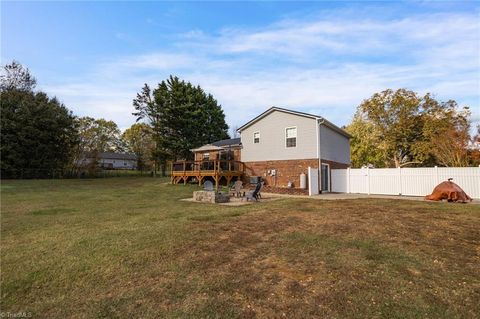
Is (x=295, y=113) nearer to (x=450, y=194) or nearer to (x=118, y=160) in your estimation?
(x=450, y=194)

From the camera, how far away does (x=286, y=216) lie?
8656 millimetres

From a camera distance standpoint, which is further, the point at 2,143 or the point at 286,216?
the point at 2,143

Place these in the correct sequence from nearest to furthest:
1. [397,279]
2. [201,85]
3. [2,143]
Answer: [397,279] < [2,143] < [201,85]

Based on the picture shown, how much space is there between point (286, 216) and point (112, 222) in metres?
5.19

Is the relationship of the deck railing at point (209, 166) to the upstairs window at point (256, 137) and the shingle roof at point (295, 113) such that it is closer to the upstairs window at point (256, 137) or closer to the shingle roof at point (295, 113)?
the upstairs window at point (256, 137)

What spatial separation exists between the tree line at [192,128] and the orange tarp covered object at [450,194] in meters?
8.92

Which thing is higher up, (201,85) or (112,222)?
(201,85)

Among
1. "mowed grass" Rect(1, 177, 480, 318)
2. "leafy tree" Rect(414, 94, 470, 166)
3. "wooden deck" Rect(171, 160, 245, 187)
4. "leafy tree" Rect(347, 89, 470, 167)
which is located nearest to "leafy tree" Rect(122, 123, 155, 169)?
"wooden deck" Rect(171, 160, 245, 187)

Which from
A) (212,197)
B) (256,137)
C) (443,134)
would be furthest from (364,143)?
(212,197)

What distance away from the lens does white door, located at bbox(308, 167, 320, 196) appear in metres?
17.1

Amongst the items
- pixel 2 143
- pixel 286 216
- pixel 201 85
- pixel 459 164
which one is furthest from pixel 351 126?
pixel 2 143

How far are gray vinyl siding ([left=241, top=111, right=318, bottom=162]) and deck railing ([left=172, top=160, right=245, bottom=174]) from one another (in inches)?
35.2

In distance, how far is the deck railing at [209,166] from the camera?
Result: 21.0 metres

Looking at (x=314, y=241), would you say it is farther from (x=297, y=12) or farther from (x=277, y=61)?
(x=277, y=61)
